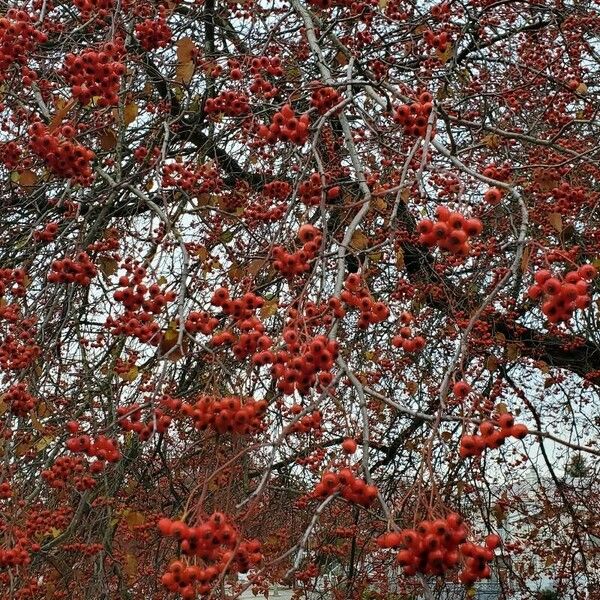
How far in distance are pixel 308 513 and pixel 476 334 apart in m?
1.66

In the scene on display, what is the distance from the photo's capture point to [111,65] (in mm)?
2410

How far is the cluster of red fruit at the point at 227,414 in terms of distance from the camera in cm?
172

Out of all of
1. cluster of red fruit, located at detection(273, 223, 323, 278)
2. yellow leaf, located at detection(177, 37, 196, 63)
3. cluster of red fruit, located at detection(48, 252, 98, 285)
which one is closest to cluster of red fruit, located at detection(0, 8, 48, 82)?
cluster of red fruit, located at detection(48, 252, 98, 285)

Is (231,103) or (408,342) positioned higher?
(231,103)

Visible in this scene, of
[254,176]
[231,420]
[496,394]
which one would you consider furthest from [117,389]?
[496,394]

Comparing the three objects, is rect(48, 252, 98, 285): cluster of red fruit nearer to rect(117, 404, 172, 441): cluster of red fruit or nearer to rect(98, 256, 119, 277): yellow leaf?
rect(117, 404, 172, 441): cluster of red fruit

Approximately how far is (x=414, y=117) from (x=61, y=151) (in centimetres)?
115

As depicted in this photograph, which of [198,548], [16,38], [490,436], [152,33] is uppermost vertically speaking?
[152,33]

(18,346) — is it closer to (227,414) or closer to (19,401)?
(19,401)

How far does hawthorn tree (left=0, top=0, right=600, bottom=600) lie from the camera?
5.70 feet

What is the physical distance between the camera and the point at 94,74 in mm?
2395

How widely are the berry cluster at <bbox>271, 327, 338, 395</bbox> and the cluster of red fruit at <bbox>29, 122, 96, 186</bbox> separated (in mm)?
1098

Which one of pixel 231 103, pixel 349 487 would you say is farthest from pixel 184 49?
pixel 349 487

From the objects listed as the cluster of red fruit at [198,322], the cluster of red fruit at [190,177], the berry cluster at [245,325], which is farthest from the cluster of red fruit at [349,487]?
the cluster of red fruit at [190,177]
